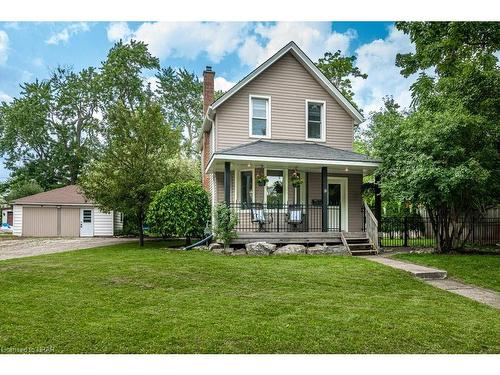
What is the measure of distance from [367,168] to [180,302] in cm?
910

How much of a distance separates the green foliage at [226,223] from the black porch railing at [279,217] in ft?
1.22

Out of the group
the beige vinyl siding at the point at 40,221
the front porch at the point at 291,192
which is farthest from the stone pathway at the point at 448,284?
the beige vinyl siding at the point at 40,221

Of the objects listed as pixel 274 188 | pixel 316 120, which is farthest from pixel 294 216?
pixel 316 120

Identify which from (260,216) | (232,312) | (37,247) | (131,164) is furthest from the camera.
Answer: (37,247)

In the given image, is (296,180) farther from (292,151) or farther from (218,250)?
(218,250)

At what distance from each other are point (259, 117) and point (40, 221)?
17.3m

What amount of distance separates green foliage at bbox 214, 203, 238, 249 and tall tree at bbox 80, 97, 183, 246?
4504 millimetres

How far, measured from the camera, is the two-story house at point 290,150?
12117 millimetres

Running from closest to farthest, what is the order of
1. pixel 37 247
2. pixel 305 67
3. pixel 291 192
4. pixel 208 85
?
1. pixel 291 192
2. pixel 305 67
3. pixel 37 247
4. pixel 208 85

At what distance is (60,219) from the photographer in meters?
23.5

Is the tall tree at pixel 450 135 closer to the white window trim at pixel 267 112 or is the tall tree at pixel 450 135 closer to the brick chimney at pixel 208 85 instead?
the white window trim at pixel 267 112

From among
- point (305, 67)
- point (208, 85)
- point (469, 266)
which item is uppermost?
point (208, 85)

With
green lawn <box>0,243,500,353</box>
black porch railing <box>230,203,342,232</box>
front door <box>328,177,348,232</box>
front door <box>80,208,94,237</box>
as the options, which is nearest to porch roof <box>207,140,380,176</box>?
front door <box>328,177,348,232</box>

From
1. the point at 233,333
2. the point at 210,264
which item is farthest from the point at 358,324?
the point at 210,264
